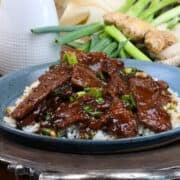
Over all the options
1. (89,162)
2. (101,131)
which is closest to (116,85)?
(101,131)

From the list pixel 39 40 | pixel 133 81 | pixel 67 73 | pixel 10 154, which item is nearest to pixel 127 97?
pixel 133 81

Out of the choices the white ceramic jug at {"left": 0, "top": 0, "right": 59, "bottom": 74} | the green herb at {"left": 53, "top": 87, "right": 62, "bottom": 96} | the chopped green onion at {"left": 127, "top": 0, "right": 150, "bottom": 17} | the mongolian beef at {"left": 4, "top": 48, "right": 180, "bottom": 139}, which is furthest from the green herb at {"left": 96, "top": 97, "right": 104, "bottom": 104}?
the chopped green onion at {"left": 127, "top": 0, "right": 150, "bottom": 17}

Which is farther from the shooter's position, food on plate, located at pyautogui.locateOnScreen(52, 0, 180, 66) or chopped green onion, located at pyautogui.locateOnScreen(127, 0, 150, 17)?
chopped green onion, located at pyautogui.locateOnScreen(127, 0, 150, 17)

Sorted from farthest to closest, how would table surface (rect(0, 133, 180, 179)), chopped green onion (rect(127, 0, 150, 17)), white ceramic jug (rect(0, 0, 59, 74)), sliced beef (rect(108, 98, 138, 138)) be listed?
1. chopped green onion (rect(127, 0, 150, 17))
2. white ceramic jug (rect(0, 0, 59, 74))
3. sliced beef (rect(108, 98, 138, 138))
4. table surface (rect(0, 133, 180, 179))

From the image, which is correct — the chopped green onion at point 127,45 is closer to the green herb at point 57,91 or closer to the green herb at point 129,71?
the green herb at point 129,71

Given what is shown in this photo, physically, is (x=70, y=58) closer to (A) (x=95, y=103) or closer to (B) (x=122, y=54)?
(A) (x=95, y=103)

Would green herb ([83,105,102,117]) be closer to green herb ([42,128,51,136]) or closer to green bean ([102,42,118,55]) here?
green herb ([42,128,51,136])

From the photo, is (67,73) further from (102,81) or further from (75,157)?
(75,157)
